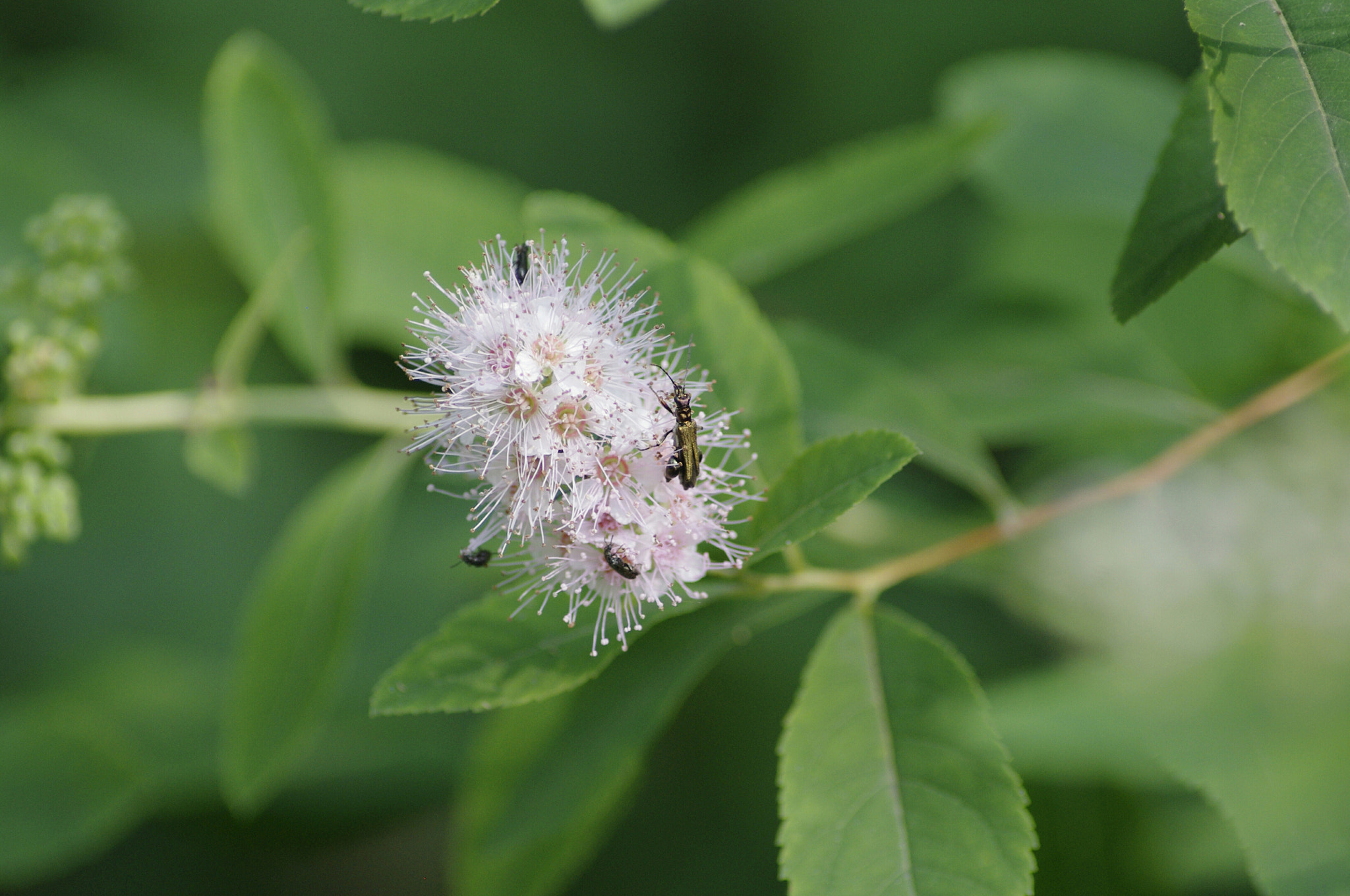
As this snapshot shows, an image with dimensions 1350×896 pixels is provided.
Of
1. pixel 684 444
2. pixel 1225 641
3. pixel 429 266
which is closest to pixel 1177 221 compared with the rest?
pixel 684 444

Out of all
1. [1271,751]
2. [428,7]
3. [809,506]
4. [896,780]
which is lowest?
[896,780]

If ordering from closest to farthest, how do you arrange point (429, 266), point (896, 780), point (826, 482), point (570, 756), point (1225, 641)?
point (826, 482)
point (896, 780)
point (570, 756)
point (1225, 641)
point (429, 266)

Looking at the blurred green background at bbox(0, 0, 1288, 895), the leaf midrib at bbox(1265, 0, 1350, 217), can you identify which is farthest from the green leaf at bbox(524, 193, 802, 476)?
the blurred green background at bbox(0, 0, 1288, 895)

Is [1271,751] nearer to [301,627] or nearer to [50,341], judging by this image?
[301,627]

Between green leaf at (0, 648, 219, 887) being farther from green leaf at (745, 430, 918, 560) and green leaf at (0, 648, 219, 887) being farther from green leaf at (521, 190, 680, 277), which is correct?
green leaf at (745, 430, 918, 560)

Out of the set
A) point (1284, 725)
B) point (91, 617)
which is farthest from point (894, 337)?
point (91, 617)
